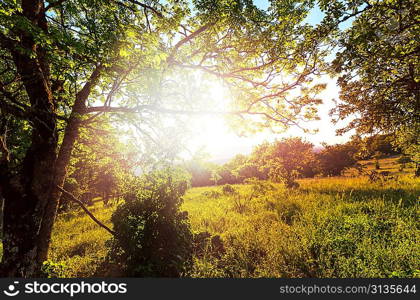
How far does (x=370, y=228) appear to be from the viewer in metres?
5.61

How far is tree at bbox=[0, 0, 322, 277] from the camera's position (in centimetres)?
333

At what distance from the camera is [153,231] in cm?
479

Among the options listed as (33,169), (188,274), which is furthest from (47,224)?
(188,274)

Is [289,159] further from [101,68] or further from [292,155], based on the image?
[101,68]

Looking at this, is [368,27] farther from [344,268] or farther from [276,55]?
[344,268]

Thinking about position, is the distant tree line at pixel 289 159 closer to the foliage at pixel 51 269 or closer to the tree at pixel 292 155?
the tree at pixel 292 155

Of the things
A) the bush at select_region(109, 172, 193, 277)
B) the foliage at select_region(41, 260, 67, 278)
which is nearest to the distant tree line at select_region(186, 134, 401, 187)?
the bush at select_region(109, 172, 193, 277)

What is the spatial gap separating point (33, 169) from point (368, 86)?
431 inches

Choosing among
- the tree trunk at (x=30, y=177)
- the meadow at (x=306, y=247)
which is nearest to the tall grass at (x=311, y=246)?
the meadow at (x=306, y=247)

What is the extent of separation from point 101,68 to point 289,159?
14.5m

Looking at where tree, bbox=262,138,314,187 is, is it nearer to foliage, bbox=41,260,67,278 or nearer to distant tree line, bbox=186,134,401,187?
distant tree line, bbox=186,134,401,187

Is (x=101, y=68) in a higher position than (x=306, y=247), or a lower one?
higher

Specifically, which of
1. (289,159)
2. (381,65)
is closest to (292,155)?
(289,159)

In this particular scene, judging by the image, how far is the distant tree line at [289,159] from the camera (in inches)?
209
